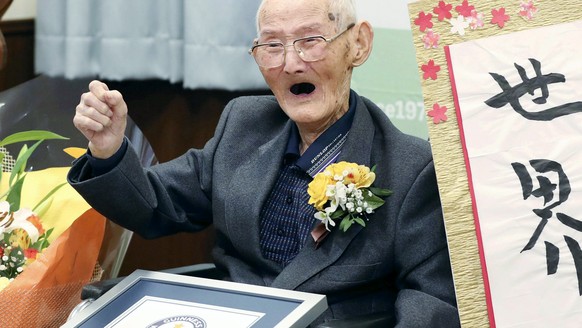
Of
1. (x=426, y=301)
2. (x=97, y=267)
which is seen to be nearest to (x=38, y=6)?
(x=97, y=267)

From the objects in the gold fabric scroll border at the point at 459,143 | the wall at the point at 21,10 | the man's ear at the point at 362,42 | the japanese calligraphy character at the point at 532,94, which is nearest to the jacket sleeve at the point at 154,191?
the man's ear at the point at 362,42

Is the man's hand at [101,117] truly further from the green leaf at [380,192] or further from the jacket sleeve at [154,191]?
the green leaf at [380,192]

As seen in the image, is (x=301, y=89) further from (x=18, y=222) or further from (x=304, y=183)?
(x=18, y=222)

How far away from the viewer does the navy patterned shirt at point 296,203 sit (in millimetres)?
2189

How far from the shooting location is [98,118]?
2.00 metres

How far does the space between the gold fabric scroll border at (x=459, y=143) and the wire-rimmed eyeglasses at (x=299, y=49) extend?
210 millimetres

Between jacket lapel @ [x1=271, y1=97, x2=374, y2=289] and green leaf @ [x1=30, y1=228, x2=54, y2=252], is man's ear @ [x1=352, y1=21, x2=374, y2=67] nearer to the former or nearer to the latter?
jacket lapel @ [x1=271, y1=97, x2=374, y2=289]

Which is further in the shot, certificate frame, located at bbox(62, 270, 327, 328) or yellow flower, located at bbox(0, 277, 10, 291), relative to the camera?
yellow flower, located at bbox(0, 277, 10, 291)

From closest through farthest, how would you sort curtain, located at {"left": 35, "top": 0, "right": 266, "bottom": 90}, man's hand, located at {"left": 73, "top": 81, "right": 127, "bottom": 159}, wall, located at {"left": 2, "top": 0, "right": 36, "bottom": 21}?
man's hand, located at {"left": 73, "top": 81, "right": 127, "bottom": 159}
curtain, located at {"left": 35, "top": 0, "right": 266, "bottom": 90}
wall, located at {"left": 2, "top": 0, "right": 36, "bottom": 21}

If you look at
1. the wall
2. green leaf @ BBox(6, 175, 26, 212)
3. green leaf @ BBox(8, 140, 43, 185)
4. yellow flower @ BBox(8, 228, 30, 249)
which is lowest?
yellow flower @ BBox(8, 228, 30, 249)

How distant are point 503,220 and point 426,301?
24 cm

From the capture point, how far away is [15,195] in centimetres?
221

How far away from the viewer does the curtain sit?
3.08 meters


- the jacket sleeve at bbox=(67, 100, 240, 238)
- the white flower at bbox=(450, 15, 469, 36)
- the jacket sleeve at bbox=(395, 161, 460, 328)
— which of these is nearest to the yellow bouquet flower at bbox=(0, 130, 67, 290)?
the jacket sleeve at bbox=(67, 100, 240, 238)
